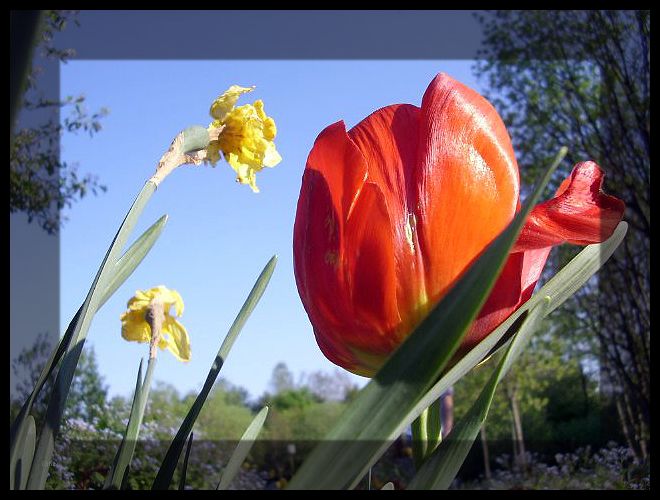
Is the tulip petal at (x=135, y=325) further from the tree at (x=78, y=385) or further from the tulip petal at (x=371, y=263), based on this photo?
the tree at (x=78, y=385)

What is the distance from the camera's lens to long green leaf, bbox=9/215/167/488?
286 millimetres

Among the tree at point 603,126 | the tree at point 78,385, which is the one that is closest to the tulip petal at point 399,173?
the tree at point 78,385

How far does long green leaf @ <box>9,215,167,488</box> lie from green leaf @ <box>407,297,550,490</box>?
15 centimetres

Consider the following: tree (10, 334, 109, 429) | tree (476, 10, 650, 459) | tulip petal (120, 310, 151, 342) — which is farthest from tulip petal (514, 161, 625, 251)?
tree (476, 10, 650, 459)

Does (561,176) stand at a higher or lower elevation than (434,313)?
higher

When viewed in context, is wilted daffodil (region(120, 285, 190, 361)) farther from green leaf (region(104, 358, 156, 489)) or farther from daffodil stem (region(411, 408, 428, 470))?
daffodil stem (region(411, 408, 428, 470))

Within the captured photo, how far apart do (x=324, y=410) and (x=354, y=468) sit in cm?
488

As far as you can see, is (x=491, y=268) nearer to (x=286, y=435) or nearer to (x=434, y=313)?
(x=434, y=313)

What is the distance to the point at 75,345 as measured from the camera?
325 millimetres

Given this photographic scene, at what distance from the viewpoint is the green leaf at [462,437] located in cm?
26

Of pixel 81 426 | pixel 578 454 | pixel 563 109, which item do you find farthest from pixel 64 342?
pixel 563 109

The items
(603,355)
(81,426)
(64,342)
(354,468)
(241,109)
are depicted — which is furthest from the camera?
(603,355)

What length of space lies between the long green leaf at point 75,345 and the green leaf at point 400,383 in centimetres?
13

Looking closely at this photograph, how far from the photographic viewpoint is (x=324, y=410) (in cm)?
500
